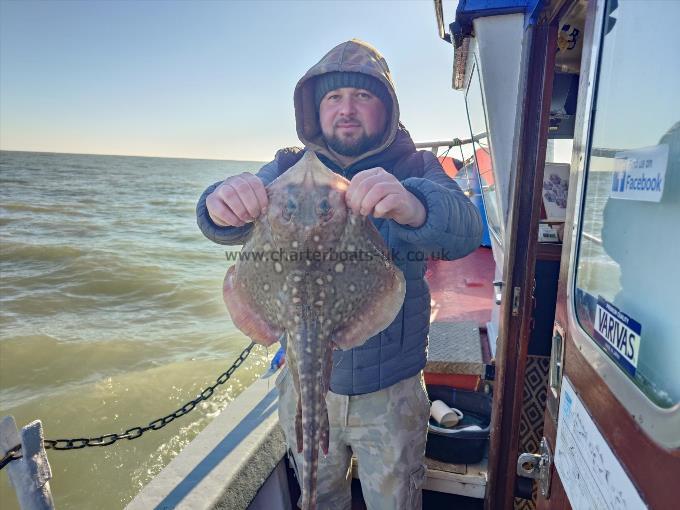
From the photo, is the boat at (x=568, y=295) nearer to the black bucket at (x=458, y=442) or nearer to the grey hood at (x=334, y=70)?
the black bucket at (x=458, y=442)

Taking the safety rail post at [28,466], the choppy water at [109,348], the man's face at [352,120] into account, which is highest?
the man's face at [352,120]

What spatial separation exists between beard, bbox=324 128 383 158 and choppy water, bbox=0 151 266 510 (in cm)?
529

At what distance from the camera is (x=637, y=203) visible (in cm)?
119

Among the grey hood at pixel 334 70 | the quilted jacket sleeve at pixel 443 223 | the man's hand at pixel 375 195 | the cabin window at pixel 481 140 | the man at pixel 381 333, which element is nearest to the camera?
the man's hand at pixel 375 195

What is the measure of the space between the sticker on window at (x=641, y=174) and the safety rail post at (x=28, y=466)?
2.79 meters

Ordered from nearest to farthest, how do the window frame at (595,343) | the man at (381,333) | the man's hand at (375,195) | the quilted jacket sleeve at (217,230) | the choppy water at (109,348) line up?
1. the window frame at (595,343)
2. the man's hand at (375,195)
3. the quilted jacket sleeve at (217,230)
4. the man at (381,333)
5. the choppy water at (109,348)

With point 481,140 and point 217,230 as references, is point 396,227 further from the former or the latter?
point 481,140

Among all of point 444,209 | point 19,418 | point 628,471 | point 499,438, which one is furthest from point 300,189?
point 19,418

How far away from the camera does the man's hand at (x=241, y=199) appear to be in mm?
1764

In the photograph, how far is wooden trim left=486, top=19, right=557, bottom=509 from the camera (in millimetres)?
2484

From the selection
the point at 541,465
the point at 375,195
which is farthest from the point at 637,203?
the point at 541,465

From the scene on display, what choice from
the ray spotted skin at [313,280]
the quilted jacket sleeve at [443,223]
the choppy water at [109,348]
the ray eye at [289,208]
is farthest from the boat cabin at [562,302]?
the choppy water at [109,348]

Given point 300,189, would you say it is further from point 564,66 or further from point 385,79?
point 564,66

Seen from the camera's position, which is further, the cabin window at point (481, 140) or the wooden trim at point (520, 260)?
the cabin window at point (481, 140)
